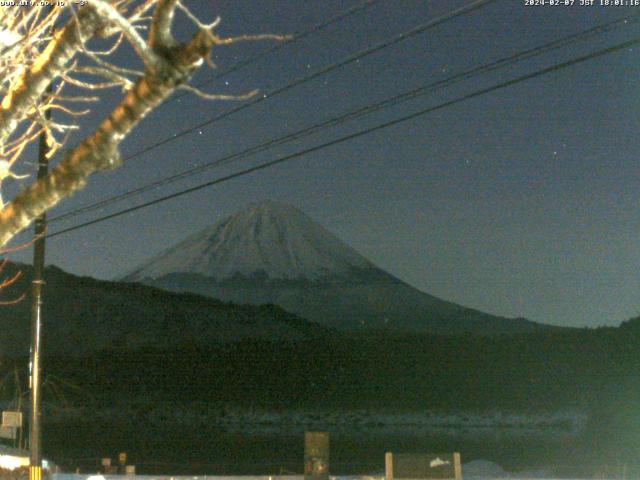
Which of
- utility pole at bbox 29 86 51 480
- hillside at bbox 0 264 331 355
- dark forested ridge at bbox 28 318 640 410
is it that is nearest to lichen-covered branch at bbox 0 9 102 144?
utility pole at bbox 29 86 51 480

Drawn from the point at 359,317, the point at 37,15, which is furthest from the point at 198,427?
the point at 359,317

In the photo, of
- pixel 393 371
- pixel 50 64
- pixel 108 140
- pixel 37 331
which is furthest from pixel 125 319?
pixel 108 140

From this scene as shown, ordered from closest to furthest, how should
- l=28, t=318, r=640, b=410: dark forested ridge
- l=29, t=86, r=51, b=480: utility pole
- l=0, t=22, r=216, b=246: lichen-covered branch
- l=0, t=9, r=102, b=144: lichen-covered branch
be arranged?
l=0, t=22, r=216, b=246: lichen-covered branch → l=0, t=9, r=102, b=144: lichen-covered branch → l=29, t=86, r=51, b=480: utility pole → l=28, t=318, r=640, b=410: dark forested ridge

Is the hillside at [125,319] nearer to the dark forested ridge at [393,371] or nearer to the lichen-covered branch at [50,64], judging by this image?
the dark forested ridge at [393,371]

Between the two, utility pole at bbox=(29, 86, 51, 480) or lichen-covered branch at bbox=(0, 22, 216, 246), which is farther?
utility pole at bbox=(29, 86, 51, 480)

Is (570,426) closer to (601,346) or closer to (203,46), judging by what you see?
(601,346)

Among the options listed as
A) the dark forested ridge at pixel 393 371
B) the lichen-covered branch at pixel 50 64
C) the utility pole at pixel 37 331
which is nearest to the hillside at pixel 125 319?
the dark forested ridge at pixel 393 371

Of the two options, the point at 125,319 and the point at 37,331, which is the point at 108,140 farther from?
the point at 125,319

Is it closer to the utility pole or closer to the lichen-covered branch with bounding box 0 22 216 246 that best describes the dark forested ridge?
the utility pole
